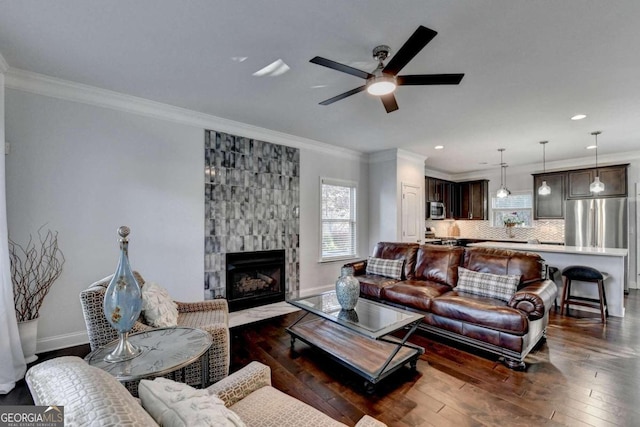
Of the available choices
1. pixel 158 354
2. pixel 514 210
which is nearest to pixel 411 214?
pixel 514 210

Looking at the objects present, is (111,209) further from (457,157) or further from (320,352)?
(457,157)

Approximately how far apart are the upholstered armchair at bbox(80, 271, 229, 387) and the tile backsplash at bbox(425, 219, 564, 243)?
6.55m

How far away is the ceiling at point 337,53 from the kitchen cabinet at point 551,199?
9.52 feet

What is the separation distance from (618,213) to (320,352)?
665 centimetres

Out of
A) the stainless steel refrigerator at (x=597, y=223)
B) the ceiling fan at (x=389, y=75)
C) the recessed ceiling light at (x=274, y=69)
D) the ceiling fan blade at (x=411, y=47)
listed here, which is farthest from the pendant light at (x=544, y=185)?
the recessed ceiling light at (x=274, y=69)

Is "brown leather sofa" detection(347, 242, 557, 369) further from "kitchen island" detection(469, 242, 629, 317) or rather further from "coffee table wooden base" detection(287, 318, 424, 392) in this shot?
"kitchen island" detection(469, 242, 629, 317)

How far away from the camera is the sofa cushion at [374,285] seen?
3.87 m

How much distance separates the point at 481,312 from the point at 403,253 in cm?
162

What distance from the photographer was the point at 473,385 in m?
2.37

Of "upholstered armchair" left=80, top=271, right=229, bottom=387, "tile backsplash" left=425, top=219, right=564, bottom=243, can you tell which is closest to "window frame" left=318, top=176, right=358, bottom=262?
"upholstered armchair" left=80, top=271, right=229, bottom=387

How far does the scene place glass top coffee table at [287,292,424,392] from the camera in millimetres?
2350

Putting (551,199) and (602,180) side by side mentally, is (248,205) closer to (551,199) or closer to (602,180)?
(551,199)

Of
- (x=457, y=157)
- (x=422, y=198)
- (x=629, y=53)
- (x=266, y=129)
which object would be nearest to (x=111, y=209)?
(x=266, y=129)

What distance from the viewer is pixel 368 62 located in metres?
2.58
